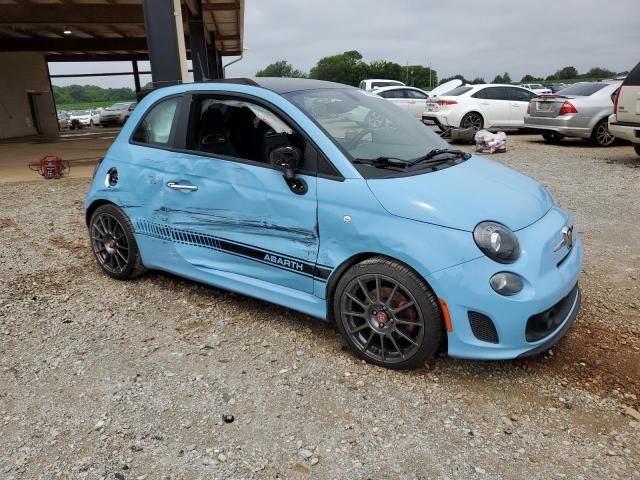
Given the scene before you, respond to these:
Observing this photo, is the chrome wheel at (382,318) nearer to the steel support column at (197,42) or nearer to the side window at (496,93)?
the side window at (496,93)

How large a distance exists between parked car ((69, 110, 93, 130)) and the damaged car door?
3175 cm

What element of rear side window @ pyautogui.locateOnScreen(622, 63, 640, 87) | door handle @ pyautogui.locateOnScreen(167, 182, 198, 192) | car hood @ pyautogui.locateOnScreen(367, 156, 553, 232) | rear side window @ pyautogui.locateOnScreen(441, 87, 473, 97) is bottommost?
door handle @ pyautogui.locateOnScreen(167, 182, 198, 192)

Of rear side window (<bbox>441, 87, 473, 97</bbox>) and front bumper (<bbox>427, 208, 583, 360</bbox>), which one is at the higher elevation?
rear side window (<bbox>441, 87, 473, 97</bbox>)

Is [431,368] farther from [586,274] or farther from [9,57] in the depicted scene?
[9,57]

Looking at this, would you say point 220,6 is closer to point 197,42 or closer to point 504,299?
point 197,42

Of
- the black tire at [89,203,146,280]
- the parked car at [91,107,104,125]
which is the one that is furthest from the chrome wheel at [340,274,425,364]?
the parked car at [91,107,104,125]

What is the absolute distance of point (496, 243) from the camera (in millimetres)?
2592

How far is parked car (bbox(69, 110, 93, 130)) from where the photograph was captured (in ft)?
104

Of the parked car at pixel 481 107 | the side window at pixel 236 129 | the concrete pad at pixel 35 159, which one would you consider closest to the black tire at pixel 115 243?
the side window at pixel 236 129

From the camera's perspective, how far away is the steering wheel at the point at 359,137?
313 cm

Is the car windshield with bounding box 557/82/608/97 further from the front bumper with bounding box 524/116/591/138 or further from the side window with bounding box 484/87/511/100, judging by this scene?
the side window with bounding box 484/87/511/100

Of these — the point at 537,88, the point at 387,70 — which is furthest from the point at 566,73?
the point at 537,88

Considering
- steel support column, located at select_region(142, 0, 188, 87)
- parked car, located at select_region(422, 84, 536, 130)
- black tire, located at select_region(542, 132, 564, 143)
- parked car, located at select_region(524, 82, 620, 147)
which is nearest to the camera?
steel support column, located at select_region(142, 0, 188, 87)

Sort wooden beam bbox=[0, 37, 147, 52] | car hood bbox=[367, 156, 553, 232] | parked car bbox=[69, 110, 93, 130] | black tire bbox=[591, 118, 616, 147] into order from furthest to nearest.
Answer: parked car bbox=[69, 110, 93, 130] → wooden beam bbox=[0, 37, 147, 52] → black tire bbox=[591, 118, 616, 147] → car hood bbox=[367, 156, 553, 232]
